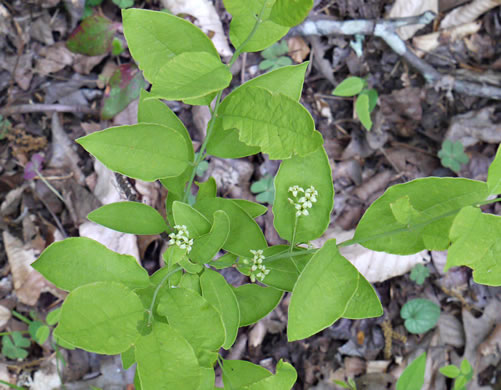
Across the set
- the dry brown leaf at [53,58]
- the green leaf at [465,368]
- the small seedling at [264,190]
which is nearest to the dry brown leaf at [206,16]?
the dry brown leaf at [53,58]

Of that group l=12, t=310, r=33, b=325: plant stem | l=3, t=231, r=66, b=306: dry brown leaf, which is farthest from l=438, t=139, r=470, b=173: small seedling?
l=12, t=310, r=33, b=325: plant stem

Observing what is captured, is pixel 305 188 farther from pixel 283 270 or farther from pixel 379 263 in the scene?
pixel 379 263

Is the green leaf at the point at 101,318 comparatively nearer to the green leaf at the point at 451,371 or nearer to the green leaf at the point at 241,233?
the green leaf at the point at 241,233

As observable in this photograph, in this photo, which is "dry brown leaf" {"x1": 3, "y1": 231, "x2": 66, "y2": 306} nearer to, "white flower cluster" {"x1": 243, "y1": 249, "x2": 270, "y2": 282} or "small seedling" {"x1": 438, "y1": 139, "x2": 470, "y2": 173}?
"white flower cluster" {"x1": 243, "y1": 249, "x2": 270, "y2": 282}

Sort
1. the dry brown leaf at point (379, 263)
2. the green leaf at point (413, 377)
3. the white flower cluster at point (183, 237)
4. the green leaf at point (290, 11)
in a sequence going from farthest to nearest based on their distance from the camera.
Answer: the dry brown leaf at point (379, 263), the green leaf at point (413, 377), the white flower cluster at point (183, 237), the green leaf at point (290, 11)

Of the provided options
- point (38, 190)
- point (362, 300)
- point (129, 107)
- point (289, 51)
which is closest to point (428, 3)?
point (289, 51)

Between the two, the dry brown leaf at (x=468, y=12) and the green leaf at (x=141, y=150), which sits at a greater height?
the green leaf at (x=141, y=150)

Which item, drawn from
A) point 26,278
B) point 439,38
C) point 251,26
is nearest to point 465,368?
point 439,38

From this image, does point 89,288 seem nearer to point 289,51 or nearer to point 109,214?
point 109,214
